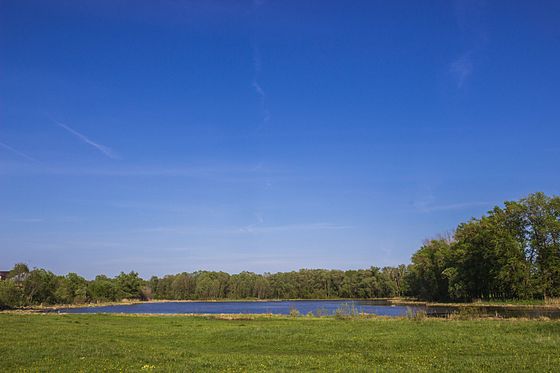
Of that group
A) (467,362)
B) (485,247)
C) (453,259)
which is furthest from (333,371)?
(453,259)

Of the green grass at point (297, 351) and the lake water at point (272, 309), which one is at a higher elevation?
the green grass at point (297, 351)

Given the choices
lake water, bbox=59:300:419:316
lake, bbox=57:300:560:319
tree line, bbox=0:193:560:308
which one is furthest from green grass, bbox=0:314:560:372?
tree line, bbox=0:193:560:308

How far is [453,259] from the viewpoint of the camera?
11075 cm

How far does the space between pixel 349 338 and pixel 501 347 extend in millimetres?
9902

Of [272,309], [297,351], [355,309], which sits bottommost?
[272,309]

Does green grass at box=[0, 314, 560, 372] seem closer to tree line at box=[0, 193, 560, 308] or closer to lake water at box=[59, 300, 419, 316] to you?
lake water at box=[59, 300, 419, 316]

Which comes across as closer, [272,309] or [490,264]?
[490,264]

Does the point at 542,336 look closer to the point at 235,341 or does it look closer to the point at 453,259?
the point at 235,341

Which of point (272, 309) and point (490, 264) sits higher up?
point (490, 264)

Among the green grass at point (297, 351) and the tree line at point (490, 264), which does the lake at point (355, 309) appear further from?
the green grass at point (297, 351)

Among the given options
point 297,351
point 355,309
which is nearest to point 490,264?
point 355,309

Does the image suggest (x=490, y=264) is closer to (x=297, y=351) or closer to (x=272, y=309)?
(x=272, y=309)

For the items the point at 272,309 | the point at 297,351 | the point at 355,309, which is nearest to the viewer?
the point at 297,351

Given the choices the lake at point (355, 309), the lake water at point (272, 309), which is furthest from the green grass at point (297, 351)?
the lake water at point (272, 309)
